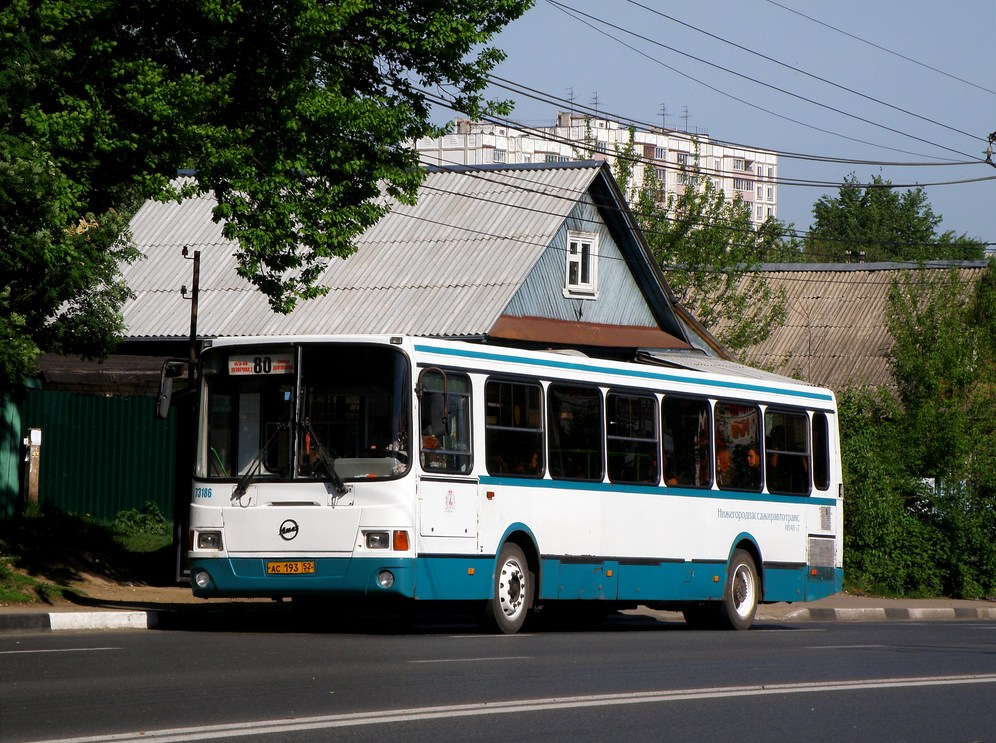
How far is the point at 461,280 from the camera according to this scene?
1312 inches

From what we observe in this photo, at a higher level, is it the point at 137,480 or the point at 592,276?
the point at 592,276

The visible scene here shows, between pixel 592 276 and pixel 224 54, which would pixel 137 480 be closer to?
pixel 224 54

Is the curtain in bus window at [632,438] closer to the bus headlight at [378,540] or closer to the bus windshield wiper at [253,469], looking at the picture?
the bus headlight at [378,540]

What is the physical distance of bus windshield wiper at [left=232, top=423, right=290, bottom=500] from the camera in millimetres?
15141

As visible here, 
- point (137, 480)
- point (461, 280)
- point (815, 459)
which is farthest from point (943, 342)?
point (137, 480)

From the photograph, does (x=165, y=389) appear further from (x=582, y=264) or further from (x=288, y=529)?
(x=582, y=264)

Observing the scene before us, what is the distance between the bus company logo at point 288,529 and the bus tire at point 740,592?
649cm

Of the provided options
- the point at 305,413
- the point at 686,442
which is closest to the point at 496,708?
the point at 305,413

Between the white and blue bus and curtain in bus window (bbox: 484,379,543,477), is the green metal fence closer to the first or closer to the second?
the white and blue bus

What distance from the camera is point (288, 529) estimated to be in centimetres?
1499

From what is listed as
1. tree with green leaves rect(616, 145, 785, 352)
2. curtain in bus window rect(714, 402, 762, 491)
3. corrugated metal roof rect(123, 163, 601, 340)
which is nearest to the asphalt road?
curtain in bus window rect(714, 402, 762, 491)

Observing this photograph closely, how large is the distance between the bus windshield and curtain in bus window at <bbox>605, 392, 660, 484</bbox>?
11.7 feet

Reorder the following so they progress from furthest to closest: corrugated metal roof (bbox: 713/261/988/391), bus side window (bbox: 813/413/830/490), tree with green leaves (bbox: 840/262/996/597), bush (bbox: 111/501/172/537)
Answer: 1. corrugated metal roof (bbox: 713/261/988/391)
2. tree with green leaves (bbox: 840/262/996/597)
3. bush (bbox: 111/501/172/537)
4. bus side window (bbox: 813/413/830/490)

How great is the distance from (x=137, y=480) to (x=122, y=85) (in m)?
10.2
